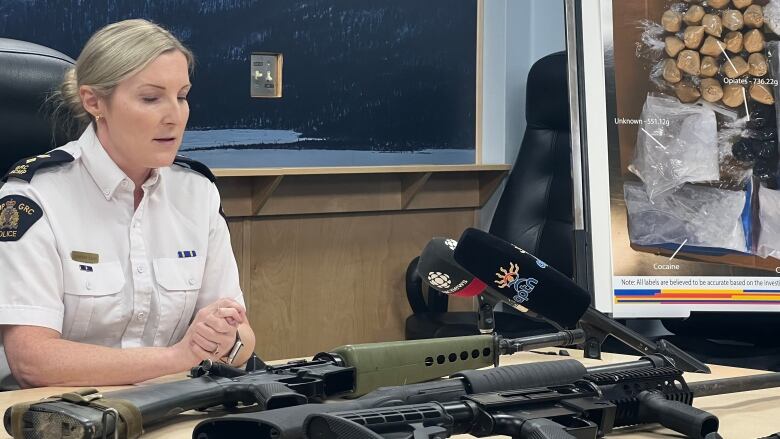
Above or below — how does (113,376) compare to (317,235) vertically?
below

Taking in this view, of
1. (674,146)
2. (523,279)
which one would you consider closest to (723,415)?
(523,279)

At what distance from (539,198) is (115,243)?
6.73ft

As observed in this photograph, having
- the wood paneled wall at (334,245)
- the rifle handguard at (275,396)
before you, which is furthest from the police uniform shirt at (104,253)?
the wood paneled wall at (334,245)

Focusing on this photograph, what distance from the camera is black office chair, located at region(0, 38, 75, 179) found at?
2039 millimetres

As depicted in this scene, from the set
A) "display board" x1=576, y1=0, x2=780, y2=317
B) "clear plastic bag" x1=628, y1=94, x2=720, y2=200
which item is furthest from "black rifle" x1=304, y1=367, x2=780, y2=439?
"clear plastic bag" x1=628, y1=94, x2=720, y2=200

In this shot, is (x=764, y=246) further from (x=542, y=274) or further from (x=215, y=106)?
(x=215, y=106)

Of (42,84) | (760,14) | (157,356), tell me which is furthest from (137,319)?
(760,14)

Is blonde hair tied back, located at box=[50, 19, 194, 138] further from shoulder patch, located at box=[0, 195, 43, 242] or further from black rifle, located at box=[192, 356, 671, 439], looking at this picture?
black rifle, located at box=[192, 356, 671, 439]

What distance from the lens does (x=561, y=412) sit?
4.37 feet

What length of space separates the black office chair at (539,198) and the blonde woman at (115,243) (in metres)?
1.56

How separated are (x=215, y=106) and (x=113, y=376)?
5.72 ft

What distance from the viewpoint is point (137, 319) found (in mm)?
2061

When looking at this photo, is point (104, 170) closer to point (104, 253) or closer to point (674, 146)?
point (104, 253)

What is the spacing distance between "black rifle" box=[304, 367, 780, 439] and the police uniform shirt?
3.05 ft
